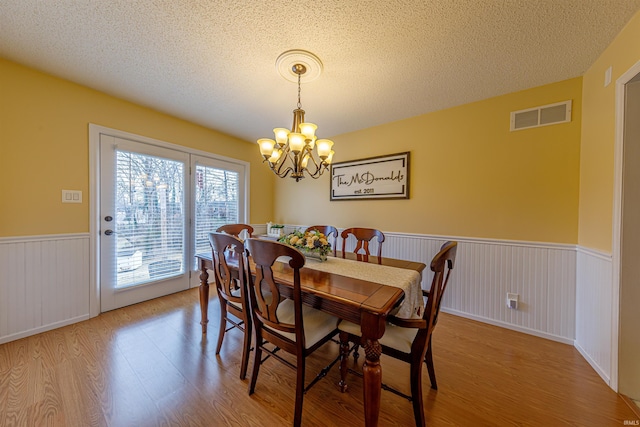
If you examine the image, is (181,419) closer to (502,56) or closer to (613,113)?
(502,56)

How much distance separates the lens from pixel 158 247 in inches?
115

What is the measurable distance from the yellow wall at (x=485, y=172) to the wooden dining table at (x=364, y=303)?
1.79 m

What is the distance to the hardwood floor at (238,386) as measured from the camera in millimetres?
1317

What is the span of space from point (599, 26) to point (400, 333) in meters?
2.40

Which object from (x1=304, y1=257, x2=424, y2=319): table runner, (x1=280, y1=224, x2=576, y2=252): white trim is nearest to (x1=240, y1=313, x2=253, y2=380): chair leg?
(x1=304, y1=257, x2=424, y2=319): table runner

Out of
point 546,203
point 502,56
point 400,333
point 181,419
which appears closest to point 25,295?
point 181,419

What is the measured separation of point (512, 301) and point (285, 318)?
7.60 feet

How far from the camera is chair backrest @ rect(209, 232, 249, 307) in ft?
4.69

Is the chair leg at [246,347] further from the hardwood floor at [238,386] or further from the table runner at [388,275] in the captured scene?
the table runner at [388,275]

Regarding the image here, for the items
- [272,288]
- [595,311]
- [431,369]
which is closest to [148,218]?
[272,288]

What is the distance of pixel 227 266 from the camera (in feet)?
5.53

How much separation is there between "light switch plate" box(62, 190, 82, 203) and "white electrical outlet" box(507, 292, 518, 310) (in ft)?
14.7

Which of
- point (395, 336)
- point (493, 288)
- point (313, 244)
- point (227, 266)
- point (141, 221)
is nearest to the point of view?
point (395, 336)

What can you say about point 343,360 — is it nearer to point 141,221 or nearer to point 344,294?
point 344,294
